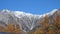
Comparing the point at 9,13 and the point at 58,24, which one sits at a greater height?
the point at 9,13

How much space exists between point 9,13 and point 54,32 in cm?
7997

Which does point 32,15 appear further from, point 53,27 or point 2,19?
point 53,27

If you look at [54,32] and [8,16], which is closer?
[54,32]

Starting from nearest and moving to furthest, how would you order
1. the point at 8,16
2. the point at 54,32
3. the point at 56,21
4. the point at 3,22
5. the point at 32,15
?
the point at 54,32
the point at 56,21
the point at 3,22
the point at 8,16
the point at 32,15

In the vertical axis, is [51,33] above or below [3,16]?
below

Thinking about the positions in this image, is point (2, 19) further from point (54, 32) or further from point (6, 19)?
point (54, 32)

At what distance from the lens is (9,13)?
106 m

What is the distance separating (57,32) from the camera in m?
27.3

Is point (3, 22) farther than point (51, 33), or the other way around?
point (3, 22)

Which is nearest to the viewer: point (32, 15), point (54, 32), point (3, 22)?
point (54, 32)

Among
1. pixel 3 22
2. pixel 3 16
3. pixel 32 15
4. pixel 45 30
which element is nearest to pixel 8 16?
pixel 3 16

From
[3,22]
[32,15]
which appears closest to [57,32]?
[3,22]

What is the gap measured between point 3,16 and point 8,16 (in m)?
3.49

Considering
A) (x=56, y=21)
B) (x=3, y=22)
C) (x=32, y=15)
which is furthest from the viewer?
(x=32, y=15)
